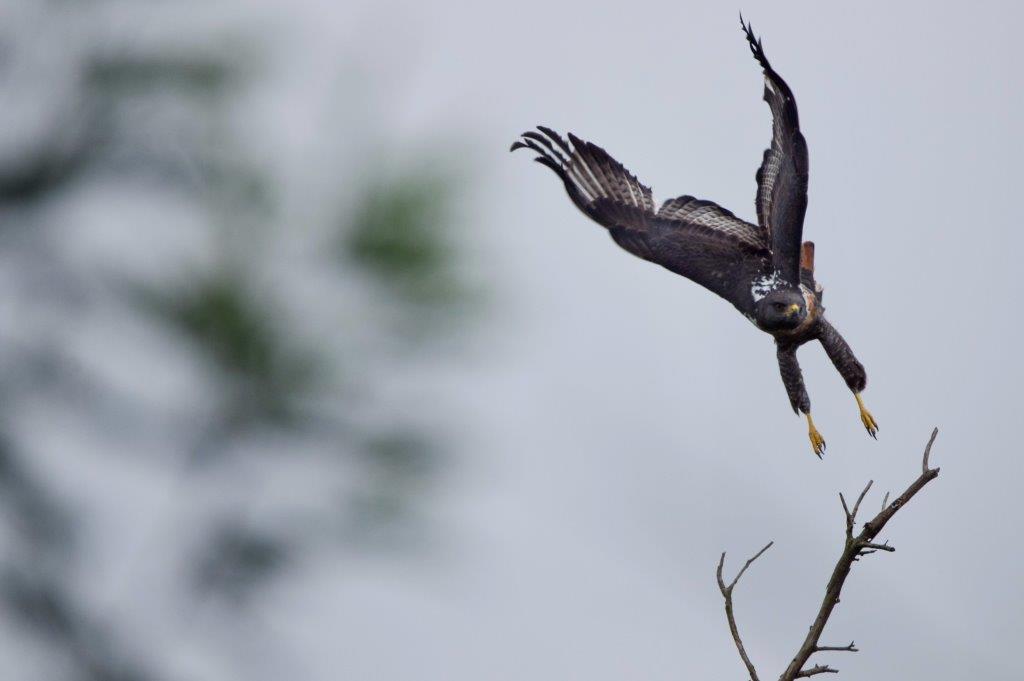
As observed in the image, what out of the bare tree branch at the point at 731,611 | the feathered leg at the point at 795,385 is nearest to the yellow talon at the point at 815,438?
the feathered leg at the point at 795,385

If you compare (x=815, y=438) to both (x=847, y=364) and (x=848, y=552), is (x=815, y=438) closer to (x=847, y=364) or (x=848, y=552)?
(x=847, y=364)

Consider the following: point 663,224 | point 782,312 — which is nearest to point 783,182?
point 782,312

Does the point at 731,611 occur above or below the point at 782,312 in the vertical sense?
below

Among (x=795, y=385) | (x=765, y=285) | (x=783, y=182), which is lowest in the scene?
(x=795, y=385)

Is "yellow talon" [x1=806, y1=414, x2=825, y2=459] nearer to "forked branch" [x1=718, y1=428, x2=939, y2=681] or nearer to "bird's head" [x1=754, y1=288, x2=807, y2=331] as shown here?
"bird's head" [x1=754, y1=288, x2=807, y2=331]

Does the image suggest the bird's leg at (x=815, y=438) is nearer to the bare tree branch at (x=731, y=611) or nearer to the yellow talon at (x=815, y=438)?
the yellow talon at (x=815, y=438)

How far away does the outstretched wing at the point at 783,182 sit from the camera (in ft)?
20.6

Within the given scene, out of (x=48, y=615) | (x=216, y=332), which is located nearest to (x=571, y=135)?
(x=216, y=332)

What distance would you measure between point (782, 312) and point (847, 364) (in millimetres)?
424

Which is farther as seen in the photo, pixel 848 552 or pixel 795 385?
pixel 795 385

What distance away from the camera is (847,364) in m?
6.30

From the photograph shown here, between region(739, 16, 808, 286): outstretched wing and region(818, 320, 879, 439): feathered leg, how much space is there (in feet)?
0.95

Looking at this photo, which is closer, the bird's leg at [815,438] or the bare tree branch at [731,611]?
the bare tree branch at [731,611]

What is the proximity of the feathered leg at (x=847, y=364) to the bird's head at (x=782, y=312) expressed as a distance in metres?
0.19
